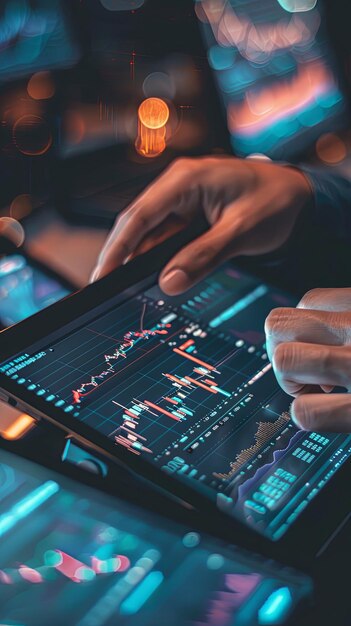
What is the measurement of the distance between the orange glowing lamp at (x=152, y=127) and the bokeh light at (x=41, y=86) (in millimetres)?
254

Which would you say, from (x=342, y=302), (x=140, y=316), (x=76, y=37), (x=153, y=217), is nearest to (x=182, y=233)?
(x=153, y=217)

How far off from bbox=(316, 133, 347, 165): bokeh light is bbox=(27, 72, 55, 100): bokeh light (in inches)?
30.9

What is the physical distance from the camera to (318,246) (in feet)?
3.92

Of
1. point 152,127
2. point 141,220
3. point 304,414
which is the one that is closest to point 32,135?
point 152,127

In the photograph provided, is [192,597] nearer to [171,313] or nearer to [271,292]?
[171,313]

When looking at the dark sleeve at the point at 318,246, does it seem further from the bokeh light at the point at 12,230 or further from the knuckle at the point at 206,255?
the bokeh light at the point at 12,230

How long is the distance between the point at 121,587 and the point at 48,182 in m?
1.03

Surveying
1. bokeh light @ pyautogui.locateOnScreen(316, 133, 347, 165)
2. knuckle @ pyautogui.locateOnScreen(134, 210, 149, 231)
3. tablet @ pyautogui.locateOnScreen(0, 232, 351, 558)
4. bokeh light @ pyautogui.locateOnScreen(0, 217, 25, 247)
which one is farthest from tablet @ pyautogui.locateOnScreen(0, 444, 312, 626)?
bokeh light @ pyautogui.locateOnScreen(316, 133, 347, 165)

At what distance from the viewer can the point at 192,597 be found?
635 millimetres

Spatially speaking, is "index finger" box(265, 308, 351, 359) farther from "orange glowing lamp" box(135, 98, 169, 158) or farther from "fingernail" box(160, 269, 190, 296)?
"orange glowing lamp" box(135, 98, 169, 158)

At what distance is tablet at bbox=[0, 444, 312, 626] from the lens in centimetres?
61

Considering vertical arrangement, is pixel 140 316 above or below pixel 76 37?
below

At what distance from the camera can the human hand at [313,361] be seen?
715mm

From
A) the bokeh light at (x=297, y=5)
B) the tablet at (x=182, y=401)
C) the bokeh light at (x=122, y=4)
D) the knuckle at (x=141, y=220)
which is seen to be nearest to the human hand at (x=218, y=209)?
the knuckle at (x=141, y=220)
